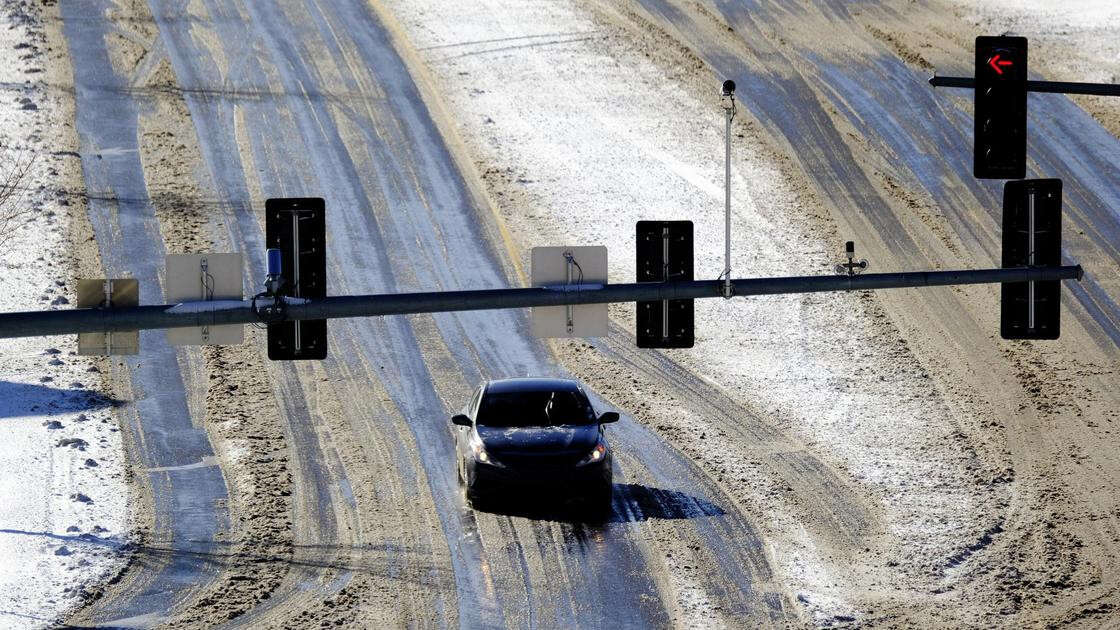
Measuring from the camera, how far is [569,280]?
15.1m

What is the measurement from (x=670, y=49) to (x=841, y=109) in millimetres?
5757

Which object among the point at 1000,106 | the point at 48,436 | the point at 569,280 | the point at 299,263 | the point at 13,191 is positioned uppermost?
the point at 1000,106

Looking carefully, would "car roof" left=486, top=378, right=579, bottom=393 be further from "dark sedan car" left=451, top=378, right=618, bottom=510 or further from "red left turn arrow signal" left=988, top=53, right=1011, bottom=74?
"red left turn arrow signal" left=988, top=53, right=1011, bottom=74

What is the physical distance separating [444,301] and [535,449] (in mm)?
6300

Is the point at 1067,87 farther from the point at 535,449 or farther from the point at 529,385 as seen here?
the point at 529,385

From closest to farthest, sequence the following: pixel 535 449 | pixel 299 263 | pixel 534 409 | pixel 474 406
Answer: pixel 299 263 < pixel 535 449 < pixel 534 409 < pixel 474 406

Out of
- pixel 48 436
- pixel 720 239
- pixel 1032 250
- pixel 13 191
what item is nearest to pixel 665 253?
pixel 1032 250

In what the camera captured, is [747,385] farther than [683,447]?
Yes

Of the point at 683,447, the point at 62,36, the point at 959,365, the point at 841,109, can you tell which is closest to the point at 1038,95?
the point at 841,109

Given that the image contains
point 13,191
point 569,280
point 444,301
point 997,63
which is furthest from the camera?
point 13,191

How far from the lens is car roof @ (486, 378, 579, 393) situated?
21.7 metres

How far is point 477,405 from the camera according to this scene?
70.2 ft

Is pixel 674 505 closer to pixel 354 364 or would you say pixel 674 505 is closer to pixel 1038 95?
pixel 354 364

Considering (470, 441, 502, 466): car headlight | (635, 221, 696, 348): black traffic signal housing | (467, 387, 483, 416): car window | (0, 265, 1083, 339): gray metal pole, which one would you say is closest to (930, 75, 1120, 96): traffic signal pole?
(0, 265, 1083, 339): gray metal pole
